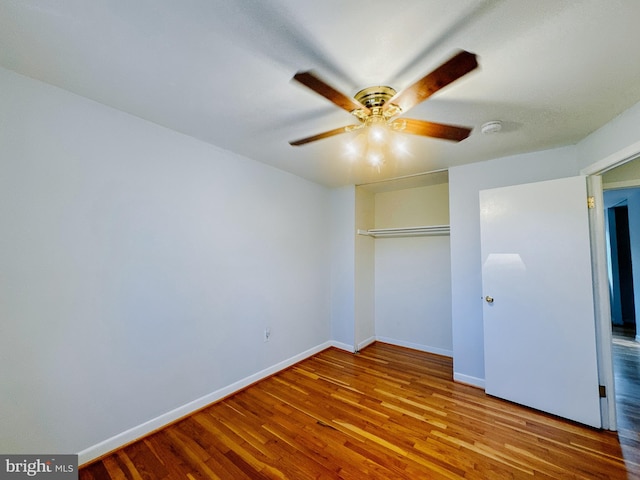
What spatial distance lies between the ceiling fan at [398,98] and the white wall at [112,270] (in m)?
1.22

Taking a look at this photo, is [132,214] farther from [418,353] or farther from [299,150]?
[418,353]

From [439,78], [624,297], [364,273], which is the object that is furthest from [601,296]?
[624,297]

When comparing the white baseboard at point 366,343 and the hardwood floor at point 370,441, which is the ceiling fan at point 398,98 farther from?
the white baseboard at point 366,343

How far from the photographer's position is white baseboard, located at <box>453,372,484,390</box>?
268cm

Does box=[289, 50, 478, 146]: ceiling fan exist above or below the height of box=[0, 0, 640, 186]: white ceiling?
below

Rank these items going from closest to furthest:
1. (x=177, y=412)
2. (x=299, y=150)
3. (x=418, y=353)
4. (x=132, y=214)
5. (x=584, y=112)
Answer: (x=584, y=112) → (x=132, y=214) → (x=177, y=412) → (x=299, y=150) → (x=418, y=353)

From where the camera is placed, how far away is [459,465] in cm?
167

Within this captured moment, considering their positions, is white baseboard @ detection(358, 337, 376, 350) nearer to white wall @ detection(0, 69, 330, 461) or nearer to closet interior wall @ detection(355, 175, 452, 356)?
closet interior wall @ detection(355, 175, 452, 356)

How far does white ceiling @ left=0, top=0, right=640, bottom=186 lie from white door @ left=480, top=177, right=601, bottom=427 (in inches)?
26.1

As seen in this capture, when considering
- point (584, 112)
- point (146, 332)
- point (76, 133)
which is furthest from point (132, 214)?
point (584, 112)

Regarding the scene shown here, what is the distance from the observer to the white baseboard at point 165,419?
1716mm

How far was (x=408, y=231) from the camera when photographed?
3656 millimetres

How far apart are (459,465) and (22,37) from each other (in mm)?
3349

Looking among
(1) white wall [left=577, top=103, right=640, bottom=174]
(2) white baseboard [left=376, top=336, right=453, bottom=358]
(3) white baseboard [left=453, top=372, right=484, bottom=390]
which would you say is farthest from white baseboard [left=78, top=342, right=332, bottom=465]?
(1) white wall [left=577, top=103, right=640, bottom=174]
